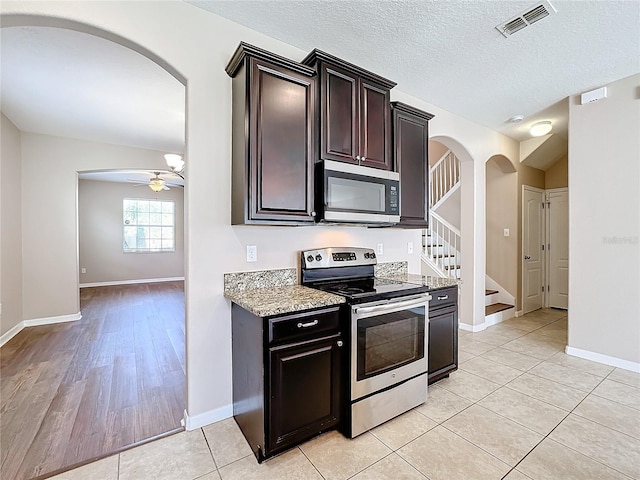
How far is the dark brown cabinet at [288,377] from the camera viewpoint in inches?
67.2

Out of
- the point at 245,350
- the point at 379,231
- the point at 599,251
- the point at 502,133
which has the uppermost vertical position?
the point at 502,133

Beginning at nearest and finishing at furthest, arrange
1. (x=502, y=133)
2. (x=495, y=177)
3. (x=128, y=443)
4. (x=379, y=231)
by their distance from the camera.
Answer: (x=128, y=443), (x=379, y=231), (x=502, y=133), (x=495, y=177)

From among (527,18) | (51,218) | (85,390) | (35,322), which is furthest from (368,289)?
(35,322)

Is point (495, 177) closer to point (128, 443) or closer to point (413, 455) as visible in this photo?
point (413, 455)

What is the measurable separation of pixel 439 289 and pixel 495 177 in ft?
11.9

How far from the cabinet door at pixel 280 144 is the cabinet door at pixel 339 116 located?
0.12 metres

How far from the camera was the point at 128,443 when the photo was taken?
1.93 meters

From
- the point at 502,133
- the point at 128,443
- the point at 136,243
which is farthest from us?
the point at 136,243

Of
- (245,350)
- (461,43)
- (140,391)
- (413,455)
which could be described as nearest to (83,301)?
(140,391)

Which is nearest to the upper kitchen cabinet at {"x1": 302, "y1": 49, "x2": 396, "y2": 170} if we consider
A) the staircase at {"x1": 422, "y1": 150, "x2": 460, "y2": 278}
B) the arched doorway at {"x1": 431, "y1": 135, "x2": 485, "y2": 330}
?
the arched doorway at {"x1": 431, "y1": 135, "x2": 485, "y2": 330}

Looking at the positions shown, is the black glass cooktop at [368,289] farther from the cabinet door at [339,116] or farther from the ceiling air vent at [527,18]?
the ceiling air vent at [527,18]

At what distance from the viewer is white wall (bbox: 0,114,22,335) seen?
3.74 meters

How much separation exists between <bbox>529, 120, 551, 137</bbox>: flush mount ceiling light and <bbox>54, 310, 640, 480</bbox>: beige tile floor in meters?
3.14

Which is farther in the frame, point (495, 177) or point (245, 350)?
point (495, 177)
